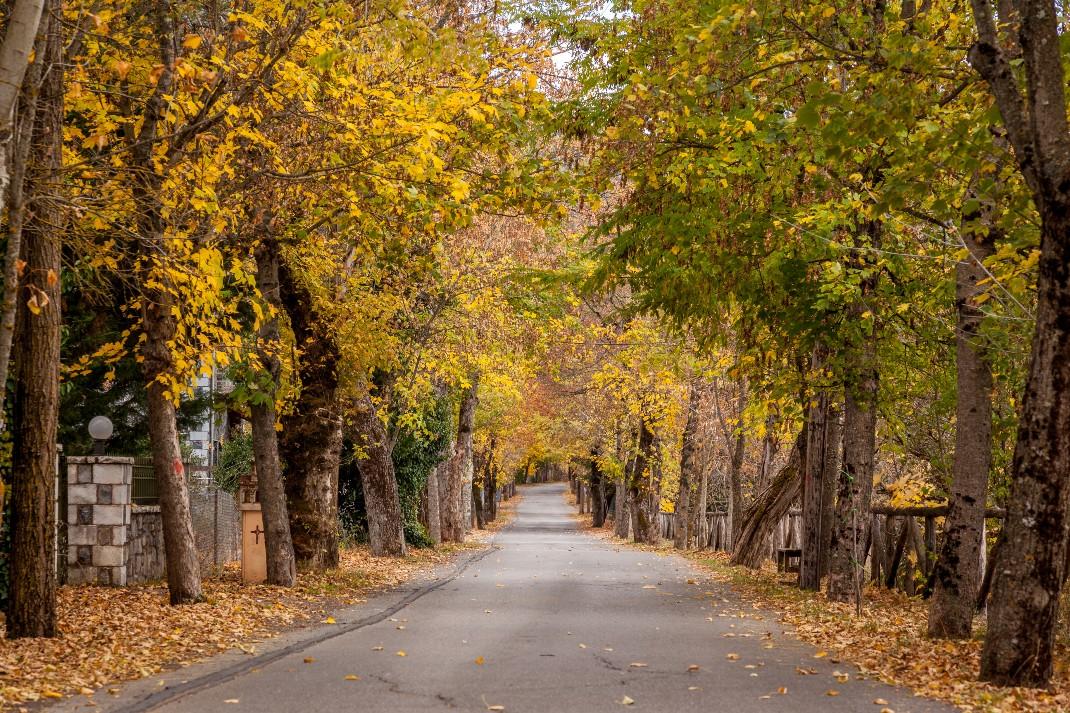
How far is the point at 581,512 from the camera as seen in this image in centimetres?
8775

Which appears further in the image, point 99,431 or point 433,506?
point 433,506

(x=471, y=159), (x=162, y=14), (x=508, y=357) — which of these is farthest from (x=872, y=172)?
(x=508, y=357)

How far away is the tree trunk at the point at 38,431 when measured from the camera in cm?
1114

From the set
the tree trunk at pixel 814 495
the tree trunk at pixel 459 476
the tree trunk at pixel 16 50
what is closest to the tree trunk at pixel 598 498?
the tree trunk at pixel 459 476

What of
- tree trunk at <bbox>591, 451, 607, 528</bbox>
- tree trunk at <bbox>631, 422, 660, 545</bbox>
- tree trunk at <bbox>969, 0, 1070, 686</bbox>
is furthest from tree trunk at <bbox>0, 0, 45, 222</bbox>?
tree trunk at <bbox>591, 451, 607, 528</bbox>

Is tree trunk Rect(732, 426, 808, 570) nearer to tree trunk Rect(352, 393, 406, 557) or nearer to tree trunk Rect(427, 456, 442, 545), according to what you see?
tree trunk Rect(352, 393, 406, 557)

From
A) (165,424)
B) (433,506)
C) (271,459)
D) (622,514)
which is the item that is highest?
(165,424)

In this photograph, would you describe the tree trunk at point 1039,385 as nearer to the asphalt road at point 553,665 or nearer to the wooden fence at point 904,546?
the asphalt road at point 553,665

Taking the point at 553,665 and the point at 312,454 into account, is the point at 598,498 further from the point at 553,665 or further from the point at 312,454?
the point at 553,665

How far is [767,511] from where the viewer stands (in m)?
25.0

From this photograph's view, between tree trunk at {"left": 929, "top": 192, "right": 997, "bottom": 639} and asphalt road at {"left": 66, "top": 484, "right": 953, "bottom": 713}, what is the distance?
172cm

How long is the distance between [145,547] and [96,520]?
4.94ft

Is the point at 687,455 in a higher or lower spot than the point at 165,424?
lower

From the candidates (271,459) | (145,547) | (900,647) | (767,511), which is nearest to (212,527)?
(145,547)
